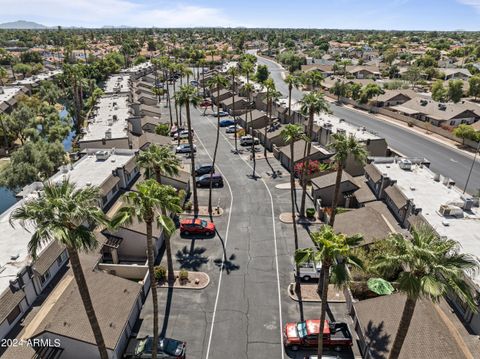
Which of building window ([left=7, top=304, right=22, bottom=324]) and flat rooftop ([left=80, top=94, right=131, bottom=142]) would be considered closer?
building window ([left=7, top=304, right=22, bottom=324])

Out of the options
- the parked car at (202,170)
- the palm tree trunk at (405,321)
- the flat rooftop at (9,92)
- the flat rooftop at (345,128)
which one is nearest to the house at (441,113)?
the flat rooftop at (345,128)

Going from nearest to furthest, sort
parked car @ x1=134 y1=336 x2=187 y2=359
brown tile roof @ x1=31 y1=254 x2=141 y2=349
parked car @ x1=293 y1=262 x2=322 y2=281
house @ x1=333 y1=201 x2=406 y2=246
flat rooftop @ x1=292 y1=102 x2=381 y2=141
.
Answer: brown tile roof @ x1=31 y1=254 x2=141 y2=349, parked car @ x1=134 y1=336 x2=187 y2=359, parked car @ x1=293 y1=262 x2=322 y2=281, house @ x1=333 y1=201 x2=406 y2=246, flat rooftop @ x1=292 y1=102 x2=381 y2=141

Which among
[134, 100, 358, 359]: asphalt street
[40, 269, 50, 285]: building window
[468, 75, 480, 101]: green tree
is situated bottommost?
[134, 100, 358, 359]: asphalt street

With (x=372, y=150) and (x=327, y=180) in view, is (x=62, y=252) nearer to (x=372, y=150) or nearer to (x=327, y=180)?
(x=327, y=180)

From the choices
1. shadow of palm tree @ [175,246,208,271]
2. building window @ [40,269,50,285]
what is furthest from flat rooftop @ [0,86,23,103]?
shadow of palm tree @ [175,246,208,271]

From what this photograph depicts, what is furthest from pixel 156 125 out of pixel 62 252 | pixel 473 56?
pixel 473 56

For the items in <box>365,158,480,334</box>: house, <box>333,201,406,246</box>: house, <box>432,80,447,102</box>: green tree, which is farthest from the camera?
<box>432,80,447,102</box>: green tree

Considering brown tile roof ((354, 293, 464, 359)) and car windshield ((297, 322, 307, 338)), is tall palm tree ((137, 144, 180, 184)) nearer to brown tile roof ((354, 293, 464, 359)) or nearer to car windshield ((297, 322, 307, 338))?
car windshield ((297, 322, 307, 338))

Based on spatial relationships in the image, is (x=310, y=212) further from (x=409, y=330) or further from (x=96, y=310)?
(x=96, y=310)
